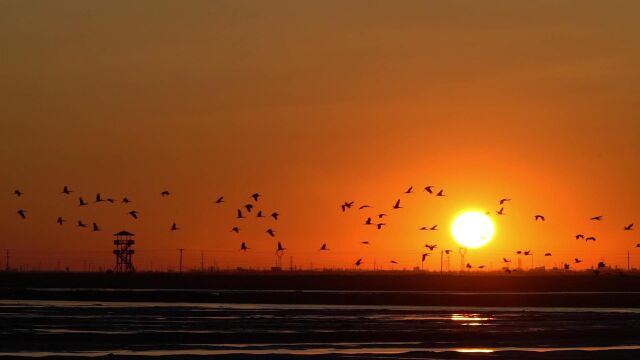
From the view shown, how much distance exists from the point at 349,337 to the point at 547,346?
777cm

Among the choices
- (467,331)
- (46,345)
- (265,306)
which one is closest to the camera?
(46,345)

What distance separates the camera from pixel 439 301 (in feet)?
274

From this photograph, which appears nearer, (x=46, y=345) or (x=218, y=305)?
(x=46, y=345)

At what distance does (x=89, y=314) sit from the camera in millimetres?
62031

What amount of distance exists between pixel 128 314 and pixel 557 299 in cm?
3700

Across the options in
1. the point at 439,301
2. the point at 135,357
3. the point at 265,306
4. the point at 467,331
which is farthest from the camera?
the point at 439,301

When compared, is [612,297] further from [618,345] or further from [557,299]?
[618,345]

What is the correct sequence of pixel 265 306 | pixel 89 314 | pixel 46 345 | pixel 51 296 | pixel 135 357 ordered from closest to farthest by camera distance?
pixel 135 357 → pixel 46 345 → pixel 89 314 → pixel 265 306 → pixel 51 296

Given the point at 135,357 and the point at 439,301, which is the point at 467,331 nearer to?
the point at 135,357

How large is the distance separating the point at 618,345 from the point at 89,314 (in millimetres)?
27722

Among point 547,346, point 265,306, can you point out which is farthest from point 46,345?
point 265,306

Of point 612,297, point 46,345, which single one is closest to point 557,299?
point 612,297

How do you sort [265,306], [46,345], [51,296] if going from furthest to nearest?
[51,296], [265,306], [46,345]

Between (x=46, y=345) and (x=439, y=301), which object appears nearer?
(x=46, y=345)
